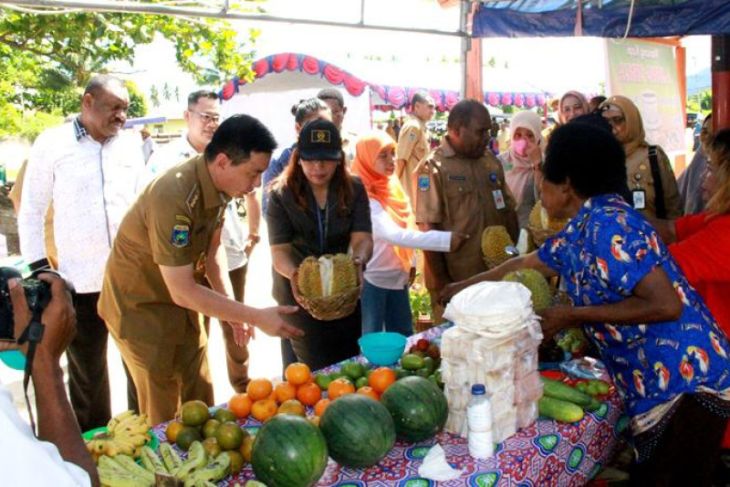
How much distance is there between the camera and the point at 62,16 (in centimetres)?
746

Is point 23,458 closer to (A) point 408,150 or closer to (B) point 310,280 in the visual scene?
(B) point 310,280

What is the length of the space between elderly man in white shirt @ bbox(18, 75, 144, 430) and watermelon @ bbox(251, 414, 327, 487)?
7.83 feet

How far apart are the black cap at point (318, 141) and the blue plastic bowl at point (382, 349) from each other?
1.00 meters

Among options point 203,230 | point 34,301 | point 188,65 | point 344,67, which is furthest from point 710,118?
point 344,67

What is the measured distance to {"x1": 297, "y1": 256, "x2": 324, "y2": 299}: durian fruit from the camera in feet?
10.6

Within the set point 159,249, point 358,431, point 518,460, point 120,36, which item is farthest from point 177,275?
point 120,36

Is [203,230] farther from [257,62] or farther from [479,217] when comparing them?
[257,62]

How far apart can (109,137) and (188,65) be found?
16.2 ft

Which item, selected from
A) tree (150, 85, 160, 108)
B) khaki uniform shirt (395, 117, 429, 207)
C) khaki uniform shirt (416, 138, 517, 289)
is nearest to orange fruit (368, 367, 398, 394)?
khaki uniform shirt (416, 138, 517, 289)

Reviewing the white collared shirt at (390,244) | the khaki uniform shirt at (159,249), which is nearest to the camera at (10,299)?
the khaki uniform shirt at (159,249)

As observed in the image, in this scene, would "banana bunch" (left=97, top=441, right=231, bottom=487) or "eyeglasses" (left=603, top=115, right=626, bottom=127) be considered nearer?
"banana bunch" (left=97, top=441, right=231, bottom=487)

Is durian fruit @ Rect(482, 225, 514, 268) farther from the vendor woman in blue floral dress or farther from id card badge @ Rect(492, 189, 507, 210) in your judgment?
the vendor woman in blue floral dress

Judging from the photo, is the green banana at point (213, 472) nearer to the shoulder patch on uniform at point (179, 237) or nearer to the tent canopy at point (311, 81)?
the shoulder patch on uniform at point (179, 237)

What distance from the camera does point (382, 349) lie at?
2957 mm
